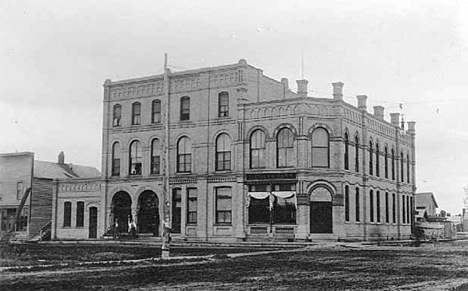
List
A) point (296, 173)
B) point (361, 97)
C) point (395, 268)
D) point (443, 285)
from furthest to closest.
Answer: point (361, 97) < point (296, 173) < point (395, 268) < point (443, 285)

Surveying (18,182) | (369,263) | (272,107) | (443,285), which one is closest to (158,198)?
(272,107)

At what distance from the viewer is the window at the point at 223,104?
44062mm

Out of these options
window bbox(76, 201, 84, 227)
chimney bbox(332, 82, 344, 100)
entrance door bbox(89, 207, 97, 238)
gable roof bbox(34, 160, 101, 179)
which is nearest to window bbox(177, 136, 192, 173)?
entrance door bbox(89, 207, 97, 238)

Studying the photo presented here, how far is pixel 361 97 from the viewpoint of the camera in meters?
45.8

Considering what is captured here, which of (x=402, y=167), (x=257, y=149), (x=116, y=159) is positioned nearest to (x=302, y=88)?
(x=257, y=149)

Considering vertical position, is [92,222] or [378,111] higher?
Answer: [378,111]

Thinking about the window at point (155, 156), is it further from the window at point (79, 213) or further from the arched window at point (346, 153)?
the arched window at point (346, 153)

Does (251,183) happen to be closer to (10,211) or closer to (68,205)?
(68,205)

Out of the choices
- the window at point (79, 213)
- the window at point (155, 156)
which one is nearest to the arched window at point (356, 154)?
the window at point (155, 156)

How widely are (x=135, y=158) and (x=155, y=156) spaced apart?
1.99 metres

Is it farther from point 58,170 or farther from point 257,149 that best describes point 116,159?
point 257,149

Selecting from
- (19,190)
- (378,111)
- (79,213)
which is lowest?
(79,213)

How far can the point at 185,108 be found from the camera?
4591 cm

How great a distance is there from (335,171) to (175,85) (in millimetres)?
13110
